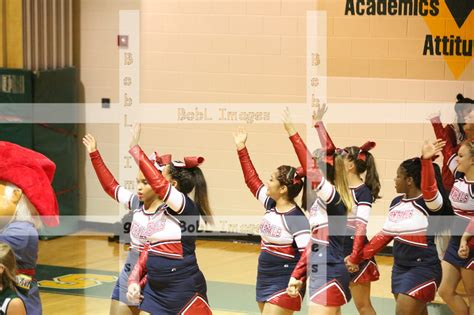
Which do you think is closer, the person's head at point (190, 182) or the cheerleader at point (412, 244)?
the person's head at point (190, 182)

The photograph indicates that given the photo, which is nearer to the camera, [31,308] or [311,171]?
[31,308]

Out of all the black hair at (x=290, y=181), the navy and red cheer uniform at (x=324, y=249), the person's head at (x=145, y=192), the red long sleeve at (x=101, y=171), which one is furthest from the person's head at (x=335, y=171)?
the red long sleeve at (x=101, y=171)

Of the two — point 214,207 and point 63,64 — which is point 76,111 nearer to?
point 63,64

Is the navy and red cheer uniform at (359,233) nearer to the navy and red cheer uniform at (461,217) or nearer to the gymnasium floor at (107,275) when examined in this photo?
the navy and red cheer uniform at (461,217)

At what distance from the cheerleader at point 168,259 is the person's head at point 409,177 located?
→ 142 cm

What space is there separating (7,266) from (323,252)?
242cm

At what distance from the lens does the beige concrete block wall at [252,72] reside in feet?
32.7

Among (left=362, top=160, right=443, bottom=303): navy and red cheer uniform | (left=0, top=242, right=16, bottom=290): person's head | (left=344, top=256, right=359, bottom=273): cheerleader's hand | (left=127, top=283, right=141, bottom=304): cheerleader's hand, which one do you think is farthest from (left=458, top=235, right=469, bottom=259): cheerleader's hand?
(left=0, top=242, right=16, bottom=290): person's head

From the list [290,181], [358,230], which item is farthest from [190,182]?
[358,230]

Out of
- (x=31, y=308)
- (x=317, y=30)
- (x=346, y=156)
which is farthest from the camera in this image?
(x=317, y=30)

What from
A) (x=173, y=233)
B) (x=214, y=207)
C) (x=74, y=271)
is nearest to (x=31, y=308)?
(x=173, y=233)

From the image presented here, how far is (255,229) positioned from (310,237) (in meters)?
4.43

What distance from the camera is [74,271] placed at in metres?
9.42

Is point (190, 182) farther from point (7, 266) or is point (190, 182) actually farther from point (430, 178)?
point (7, 266)
